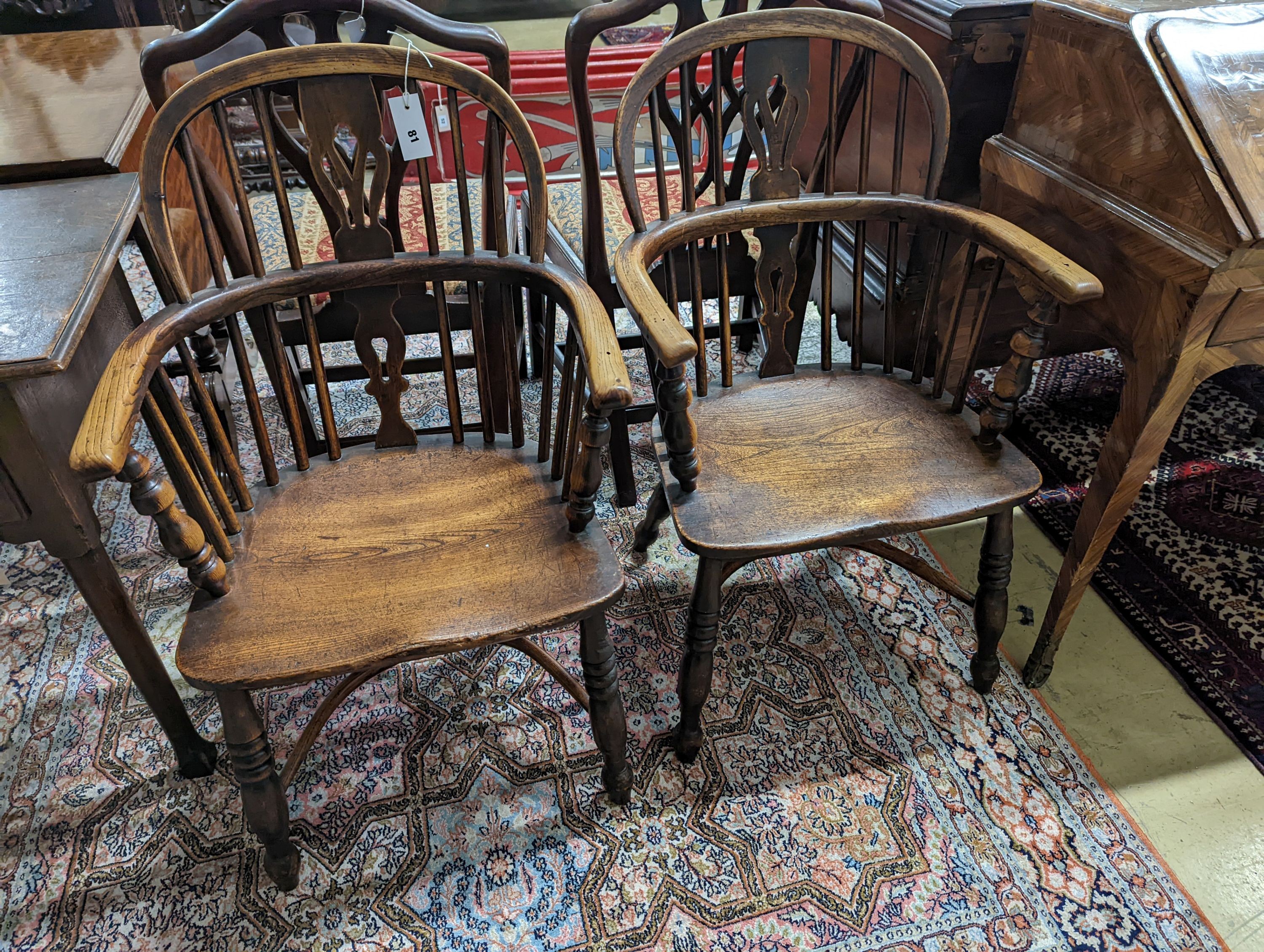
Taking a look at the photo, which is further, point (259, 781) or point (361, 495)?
point (361, 495)

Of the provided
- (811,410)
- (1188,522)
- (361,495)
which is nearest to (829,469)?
(811,410)

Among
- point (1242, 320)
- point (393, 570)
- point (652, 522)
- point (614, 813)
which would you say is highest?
point (1242, 320)

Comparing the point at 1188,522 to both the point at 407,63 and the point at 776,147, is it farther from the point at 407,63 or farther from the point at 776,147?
the point at 407,63

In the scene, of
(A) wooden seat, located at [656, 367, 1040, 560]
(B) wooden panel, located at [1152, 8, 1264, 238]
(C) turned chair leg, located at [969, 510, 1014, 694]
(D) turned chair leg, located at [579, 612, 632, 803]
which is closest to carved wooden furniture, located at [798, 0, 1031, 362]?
(B) wooden panel, located at [1152, 8, 1264, 238]

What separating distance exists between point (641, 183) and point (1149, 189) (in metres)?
1.20

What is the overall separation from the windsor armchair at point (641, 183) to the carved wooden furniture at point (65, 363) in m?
0.70

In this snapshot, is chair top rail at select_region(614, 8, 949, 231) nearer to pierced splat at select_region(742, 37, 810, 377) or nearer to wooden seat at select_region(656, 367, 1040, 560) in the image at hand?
pierced splat at select_region(742, 37, 810, 377)

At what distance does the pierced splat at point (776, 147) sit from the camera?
136 cm

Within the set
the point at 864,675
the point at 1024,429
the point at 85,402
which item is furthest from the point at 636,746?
the point at 1024,429

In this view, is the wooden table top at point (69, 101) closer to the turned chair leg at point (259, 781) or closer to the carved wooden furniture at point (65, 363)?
the carved wooden furniture at point (65, 363)

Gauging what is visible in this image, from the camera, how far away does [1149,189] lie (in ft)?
3.98

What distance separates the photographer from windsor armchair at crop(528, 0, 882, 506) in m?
1.37

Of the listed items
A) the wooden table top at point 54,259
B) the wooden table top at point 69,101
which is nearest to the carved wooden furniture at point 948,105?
the wooden table top at point 54,259

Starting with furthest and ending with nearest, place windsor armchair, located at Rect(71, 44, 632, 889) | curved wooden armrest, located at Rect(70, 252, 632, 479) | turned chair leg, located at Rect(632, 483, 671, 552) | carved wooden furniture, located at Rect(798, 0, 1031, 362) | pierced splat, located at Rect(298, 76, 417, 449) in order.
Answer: turned chair leg, located at Rect(632, 483, 671, 552), carved wooden furniture, located at Rect(798, 0, 1031, 362), pierced splat, located at Rect(298, 76, 417, 449), windsor armchair, located at Rect(71, 44, 632, 889), curved wooden armrest, located at Rect(70, 252, 632, 479)
